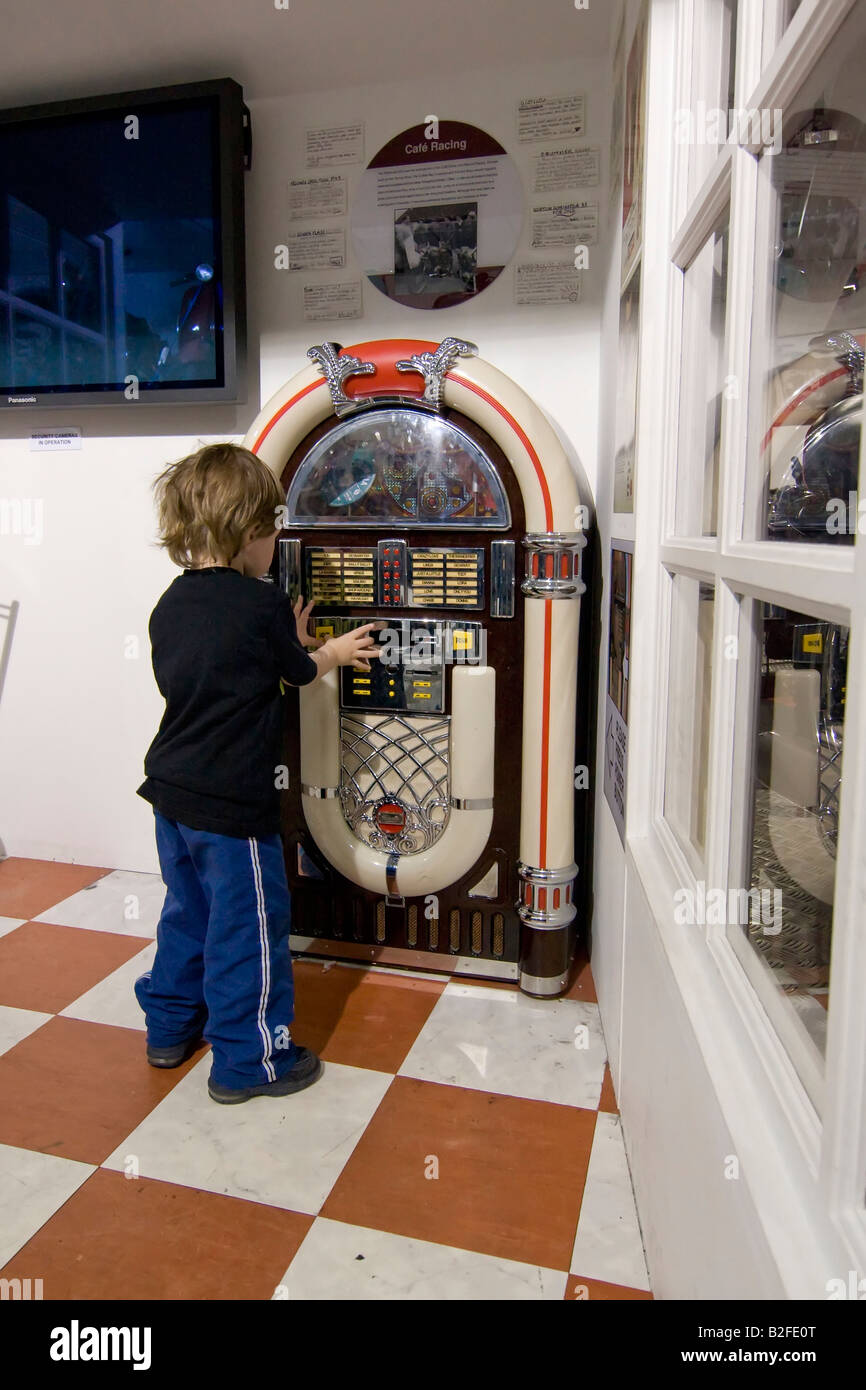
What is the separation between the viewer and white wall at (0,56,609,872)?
245cm

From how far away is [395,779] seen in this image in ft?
7.49

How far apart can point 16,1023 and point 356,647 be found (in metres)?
1.19

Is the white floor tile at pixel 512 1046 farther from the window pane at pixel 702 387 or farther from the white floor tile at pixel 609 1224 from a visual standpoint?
the window pane at pixel 702 387

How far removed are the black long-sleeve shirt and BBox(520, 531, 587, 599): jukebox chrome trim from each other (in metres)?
0.61

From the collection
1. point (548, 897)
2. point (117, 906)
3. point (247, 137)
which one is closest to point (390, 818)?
point (548, 897)

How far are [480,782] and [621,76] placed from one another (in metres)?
1.65

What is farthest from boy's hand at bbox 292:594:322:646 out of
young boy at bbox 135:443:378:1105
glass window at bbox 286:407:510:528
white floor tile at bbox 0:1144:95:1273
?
white floor tile at bbox 0:1144:95:1273

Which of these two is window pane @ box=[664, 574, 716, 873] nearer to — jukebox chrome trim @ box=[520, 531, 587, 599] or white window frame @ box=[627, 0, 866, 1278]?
white window frame @ box=[627, 0, 866, 1278]

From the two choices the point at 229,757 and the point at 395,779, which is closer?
the point at 229,757

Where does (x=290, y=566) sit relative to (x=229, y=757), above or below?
above

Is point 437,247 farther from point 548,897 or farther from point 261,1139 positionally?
point 261,1139

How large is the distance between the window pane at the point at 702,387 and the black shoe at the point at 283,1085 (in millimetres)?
1308

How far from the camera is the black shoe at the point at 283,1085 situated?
5.98 ft

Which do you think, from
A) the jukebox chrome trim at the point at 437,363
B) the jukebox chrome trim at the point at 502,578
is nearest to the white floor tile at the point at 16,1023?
the jukebox chrome trim at the point at 502,578
